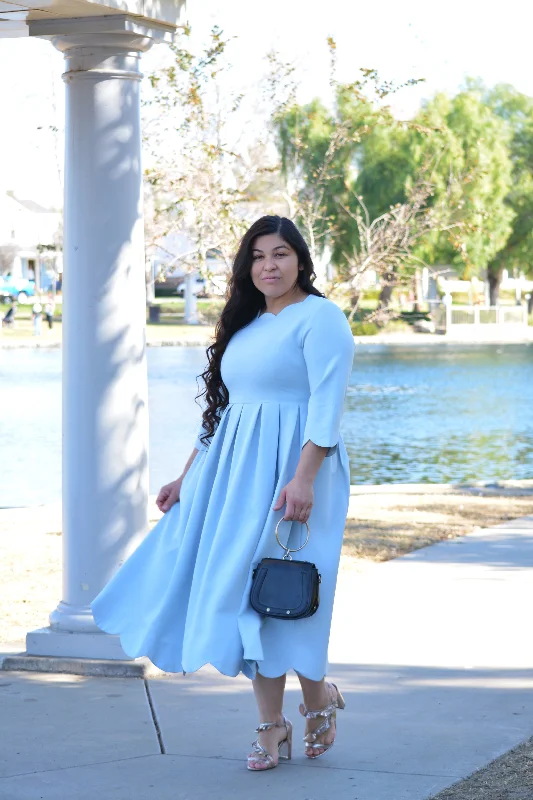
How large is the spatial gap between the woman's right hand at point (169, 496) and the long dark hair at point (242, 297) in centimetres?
19

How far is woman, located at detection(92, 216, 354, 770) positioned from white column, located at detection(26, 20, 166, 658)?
1221 millimetres

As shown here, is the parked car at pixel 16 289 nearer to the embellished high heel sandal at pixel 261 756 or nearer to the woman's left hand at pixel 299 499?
the embellished high heel sandal at pixel 261 756

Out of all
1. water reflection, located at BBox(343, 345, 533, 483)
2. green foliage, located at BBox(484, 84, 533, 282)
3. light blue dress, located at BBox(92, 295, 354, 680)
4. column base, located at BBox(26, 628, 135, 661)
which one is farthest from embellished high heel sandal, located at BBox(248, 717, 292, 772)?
green foliage, located at BBox(484, 84, 533, 282)

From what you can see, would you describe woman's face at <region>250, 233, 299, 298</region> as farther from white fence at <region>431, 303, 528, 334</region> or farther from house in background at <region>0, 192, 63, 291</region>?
house in background at <region>0, 192, 63, 291</region>

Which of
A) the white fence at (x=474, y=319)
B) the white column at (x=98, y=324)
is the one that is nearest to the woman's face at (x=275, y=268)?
the white column at (x=98, y=324)

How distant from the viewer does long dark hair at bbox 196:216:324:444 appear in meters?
4.38

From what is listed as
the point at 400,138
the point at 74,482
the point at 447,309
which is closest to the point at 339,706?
the point at 74,482

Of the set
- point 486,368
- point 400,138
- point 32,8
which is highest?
point 400,138

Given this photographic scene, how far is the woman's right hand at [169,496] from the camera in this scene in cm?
454

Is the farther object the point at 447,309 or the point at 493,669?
the point at 447,309

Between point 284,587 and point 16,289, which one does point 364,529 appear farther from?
point 16,289

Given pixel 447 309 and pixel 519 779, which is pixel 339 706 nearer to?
pixel 519 779

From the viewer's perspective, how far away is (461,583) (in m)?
7.57

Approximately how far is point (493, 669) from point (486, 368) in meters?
33.0
